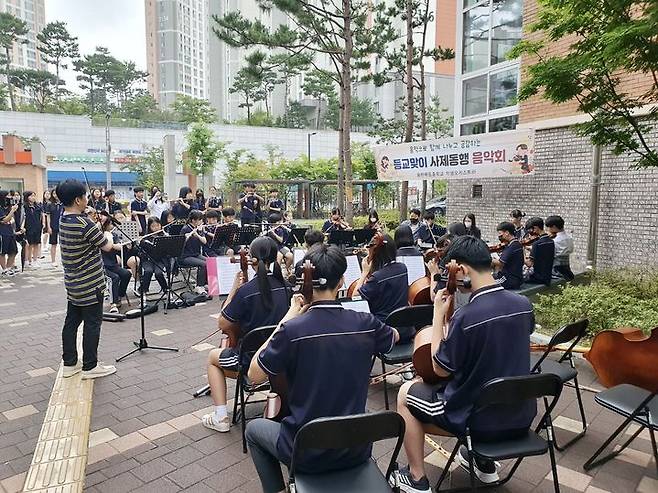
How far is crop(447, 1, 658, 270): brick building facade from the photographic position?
8977 millimetres

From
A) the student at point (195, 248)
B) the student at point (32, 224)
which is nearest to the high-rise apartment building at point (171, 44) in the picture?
the student at point (32, 224)

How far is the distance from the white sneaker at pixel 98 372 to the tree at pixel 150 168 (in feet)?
132

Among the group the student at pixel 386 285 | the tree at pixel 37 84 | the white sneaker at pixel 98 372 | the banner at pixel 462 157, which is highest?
the tree at pixel 37 84

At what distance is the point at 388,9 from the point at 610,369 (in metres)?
17.2

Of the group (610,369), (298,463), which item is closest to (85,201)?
(298,463)

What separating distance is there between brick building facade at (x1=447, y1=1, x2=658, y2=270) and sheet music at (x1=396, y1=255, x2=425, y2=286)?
564 centimetres

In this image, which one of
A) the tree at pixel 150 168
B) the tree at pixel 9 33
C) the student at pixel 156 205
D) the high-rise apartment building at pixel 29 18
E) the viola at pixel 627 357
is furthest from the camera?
the high-rise apartment building at pixel 29 18

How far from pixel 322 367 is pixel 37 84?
218 feet

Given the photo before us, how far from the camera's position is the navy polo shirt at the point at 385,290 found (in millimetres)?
4594

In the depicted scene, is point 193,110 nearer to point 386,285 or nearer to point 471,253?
point 386,285

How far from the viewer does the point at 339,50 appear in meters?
14.5

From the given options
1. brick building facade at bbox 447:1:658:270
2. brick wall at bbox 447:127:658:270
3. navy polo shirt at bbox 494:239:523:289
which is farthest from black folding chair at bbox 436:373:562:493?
brick building facade at bbox 447:1:658:270

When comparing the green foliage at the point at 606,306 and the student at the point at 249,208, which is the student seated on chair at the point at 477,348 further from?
the student at the point at 249,208


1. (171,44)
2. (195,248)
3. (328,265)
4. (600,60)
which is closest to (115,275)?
(195,248)
